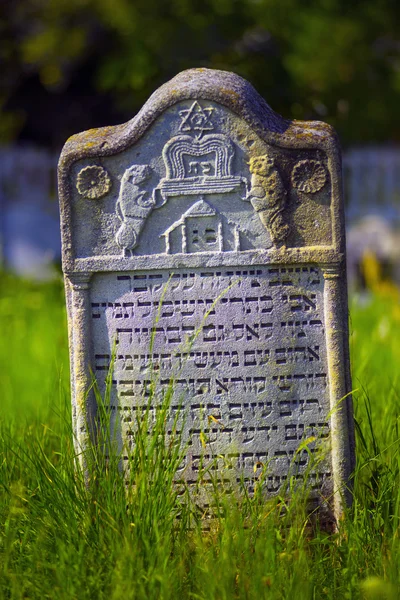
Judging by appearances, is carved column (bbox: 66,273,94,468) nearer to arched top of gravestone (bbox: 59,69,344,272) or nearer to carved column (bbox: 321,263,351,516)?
arched top of gravestone (bbox: 59,69,344,272)

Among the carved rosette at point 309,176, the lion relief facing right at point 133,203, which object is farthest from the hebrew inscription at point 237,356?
the carved rosette at point 309,176

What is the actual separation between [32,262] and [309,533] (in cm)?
870

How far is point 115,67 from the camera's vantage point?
7645 millimetres

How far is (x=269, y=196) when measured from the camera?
2801 millimetres

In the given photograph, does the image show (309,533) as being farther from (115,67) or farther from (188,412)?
(115,67)

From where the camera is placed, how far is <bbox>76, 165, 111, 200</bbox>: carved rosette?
2.85 metres

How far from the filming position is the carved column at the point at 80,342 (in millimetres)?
2891

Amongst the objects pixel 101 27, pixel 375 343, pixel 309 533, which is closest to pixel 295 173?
pixel 309 533

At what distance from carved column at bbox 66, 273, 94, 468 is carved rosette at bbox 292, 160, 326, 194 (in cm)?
82

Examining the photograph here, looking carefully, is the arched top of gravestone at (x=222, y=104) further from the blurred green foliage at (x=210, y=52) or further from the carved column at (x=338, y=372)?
the blurred green foliage at (x=210, y=52)

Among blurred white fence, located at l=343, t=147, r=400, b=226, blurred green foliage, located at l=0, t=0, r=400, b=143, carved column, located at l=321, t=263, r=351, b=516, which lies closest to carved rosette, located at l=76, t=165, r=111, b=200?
carved column, located at l=321, t=263, r=351, b=516

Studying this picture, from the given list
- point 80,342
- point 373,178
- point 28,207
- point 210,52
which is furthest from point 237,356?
point 373,178

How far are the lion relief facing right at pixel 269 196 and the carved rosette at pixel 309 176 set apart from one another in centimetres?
6

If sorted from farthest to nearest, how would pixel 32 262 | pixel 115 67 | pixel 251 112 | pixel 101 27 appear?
pixel 32 262, pixel 101 27, pixel 115 67, pixel 251 112
